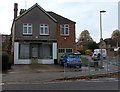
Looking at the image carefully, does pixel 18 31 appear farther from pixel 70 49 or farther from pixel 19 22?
pixel 70 49

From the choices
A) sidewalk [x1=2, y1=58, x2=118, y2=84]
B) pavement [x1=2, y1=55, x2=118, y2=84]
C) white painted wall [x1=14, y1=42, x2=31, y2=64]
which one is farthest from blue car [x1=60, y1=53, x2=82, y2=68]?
white painted wall [x1=14, y1=42, x2=31, y2=64]

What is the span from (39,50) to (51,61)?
8.08 feet

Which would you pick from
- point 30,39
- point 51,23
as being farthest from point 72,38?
point 30,39

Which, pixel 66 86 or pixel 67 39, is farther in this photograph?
pixel 67 39

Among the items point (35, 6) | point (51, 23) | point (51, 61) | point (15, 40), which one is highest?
point (35, 6)

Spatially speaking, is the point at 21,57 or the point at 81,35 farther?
the point at 81,35

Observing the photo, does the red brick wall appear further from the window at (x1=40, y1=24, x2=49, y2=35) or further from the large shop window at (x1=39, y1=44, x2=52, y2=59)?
the window at (x1=40, y1=24, x2=49, y2=35)

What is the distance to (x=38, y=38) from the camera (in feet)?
114

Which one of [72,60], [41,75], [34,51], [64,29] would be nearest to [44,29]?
[64,29]

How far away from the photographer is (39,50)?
115 ft

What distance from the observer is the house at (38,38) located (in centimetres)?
3412

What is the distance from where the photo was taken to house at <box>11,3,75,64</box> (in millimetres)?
34125

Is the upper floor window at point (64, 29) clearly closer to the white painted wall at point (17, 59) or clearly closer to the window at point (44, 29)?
the window at point (44, 29)

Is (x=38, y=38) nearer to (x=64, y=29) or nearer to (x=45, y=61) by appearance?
(x=45, y=61)
